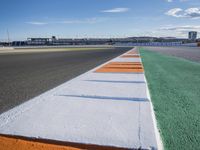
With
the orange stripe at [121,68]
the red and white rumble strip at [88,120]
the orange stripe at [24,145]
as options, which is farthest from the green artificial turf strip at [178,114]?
the orange stripe at [121,68]

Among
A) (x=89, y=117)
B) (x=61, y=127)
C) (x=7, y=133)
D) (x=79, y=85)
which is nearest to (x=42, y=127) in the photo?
(x=61, y=127)

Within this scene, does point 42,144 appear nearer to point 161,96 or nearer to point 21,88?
point 161,96

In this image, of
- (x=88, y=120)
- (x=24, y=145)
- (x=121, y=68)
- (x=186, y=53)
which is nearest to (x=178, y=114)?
(x=88, y=120)

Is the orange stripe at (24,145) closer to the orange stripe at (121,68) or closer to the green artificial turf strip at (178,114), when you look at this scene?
the green artificial turf strip at (178,114)

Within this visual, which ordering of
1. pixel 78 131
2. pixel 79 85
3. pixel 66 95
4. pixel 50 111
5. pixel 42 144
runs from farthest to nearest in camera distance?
pixel 79 85 → pixel 66 95 → pixel 50 111 → pixel 78 131 → pixel 42 144

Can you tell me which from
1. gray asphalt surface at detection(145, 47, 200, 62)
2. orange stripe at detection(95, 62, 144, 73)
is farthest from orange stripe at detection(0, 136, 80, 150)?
gray asphalt surface at detection(145, 47, 200, 62)

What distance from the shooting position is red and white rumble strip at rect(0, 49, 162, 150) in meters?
2.76

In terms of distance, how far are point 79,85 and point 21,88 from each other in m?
1.73

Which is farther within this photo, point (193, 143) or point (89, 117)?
point (89, 117)

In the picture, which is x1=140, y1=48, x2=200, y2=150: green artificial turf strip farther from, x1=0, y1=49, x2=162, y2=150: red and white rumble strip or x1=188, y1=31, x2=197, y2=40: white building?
x1=188, y1=31, x2=197, y2=40: white building

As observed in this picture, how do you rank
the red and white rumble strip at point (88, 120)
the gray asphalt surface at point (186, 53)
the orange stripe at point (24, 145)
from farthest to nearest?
the gray asphalt surface at point (186, 53) < the red and white rumble strip at point (88, 120) < the orange stripe at point (24, 145)

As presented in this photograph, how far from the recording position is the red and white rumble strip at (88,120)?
109 inches

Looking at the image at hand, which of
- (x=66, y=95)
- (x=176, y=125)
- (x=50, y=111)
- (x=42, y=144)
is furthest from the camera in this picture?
(x=66, y=95)

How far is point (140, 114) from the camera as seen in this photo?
12.0 ft
